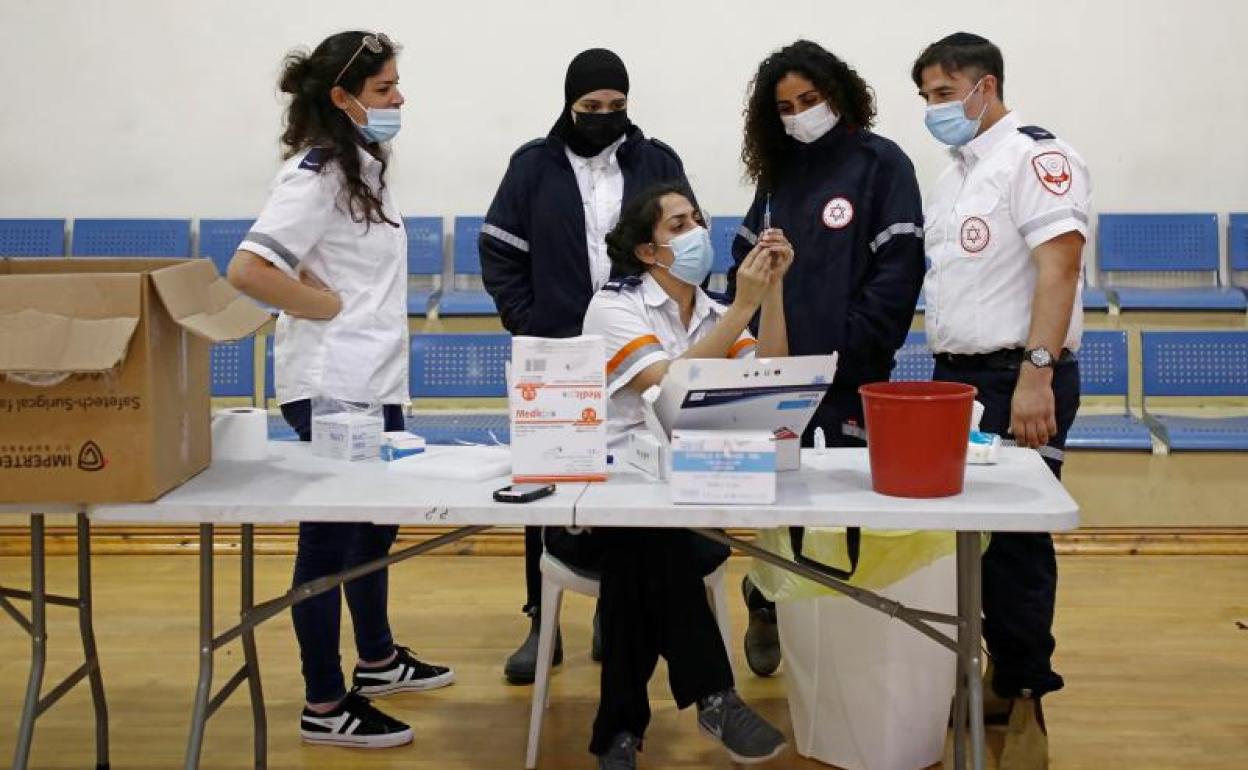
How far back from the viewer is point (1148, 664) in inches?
132

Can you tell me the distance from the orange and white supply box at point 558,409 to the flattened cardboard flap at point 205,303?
19.4 inches

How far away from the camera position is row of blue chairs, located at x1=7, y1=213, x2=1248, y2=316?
18.2 ft

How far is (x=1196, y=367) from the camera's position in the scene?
15.3ft

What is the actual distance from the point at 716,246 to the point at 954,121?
106 inches

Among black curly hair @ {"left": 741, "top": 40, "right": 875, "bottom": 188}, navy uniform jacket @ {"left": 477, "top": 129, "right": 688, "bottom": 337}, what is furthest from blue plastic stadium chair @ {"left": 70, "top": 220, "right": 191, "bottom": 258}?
black curly hair @ {"left": 741, "top": 40, "right": 875, "bottom": 188}

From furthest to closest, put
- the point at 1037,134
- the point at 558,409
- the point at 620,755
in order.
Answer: the point at 1037,134 → the point at 620,755 → the point at 558,409

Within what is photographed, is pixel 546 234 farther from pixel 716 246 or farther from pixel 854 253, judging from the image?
pixel 716 246

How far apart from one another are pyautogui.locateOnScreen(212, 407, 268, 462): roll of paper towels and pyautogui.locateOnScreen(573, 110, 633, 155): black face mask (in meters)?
1.07

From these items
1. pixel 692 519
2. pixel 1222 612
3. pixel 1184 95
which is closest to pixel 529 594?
pixel 692 519

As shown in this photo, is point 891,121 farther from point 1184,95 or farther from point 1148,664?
point 1148,664

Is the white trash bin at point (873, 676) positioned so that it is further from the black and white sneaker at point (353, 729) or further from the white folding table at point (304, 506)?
the black and white sneaker at point (353, 729)

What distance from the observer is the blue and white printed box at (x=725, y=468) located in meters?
2.10

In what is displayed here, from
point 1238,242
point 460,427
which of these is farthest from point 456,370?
point 1238,242

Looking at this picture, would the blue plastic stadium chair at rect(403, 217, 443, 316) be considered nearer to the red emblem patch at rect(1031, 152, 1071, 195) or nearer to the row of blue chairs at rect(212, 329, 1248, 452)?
the row of blue chairs at rect(212, 329, 1248, 452)
